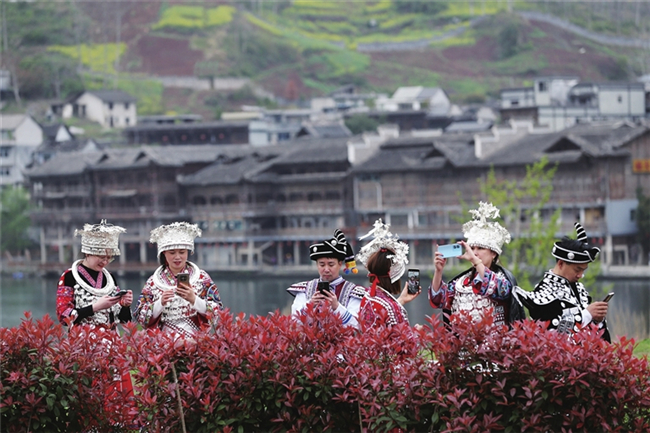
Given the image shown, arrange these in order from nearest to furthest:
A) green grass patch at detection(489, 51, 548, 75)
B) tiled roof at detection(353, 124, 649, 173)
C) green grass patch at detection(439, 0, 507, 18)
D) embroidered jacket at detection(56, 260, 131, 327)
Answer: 1. embroidered jacket at detection(56, 260, 131, 327)
2. tiled roof at detection(353, 124, 649, 173)
3. green grass patch at detection(489, 51, 548, 75)
4. green grass patch at detection(439, 0, 507, 18)

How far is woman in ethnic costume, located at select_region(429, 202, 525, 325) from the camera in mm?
6477

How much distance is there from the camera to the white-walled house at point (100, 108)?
69.6 metres

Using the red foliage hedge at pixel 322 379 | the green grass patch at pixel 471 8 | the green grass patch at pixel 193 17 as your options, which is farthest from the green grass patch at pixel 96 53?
the red foliage hedge at pixel 322 379

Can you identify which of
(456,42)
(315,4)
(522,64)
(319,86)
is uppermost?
(315,4)

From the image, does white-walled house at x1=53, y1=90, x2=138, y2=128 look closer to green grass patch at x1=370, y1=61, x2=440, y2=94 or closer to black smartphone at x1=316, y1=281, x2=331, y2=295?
green grass patch at x1=370, y1=61, x2=440, y2=94

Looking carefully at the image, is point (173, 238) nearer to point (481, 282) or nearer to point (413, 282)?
point (413, 282)

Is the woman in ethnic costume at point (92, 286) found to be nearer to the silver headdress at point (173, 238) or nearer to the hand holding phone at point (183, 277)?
the silver headdress at point (173, 238)

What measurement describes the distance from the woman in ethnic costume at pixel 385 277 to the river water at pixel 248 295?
20180mm

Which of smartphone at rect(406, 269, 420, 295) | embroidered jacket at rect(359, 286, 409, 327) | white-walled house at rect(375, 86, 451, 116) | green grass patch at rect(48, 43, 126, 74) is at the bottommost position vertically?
embroidered jacket at rect(359, 286, 409, 327)

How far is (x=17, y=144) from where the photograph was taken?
197 feet

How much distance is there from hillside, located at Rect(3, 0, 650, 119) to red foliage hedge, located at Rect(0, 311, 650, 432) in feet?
221

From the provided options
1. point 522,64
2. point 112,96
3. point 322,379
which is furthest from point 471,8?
point 322,379

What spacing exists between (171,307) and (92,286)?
0.55 m

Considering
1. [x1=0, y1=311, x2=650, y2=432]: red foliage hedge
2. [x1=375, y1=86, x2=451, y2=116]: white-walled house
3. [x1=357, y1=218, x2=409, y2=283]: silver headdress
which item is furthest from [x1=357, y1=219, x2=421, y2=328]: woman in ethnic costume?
[x1=375, y1=86, x2=451, y2=116]: white-walled house
